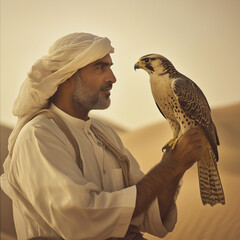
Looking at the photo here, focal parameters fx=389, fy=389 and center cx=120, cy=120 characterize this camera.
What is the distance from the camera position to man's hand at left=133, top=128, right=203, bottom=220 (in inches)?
73.1

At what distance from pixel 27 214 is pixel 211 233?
3.95 m

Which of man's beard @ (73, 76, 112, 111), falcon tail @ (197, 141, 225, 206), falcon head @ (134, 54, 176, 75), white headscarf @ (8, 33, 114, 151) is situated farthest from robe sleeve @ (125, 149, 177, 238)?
white headscarf @ (8, 33, 114, 151)

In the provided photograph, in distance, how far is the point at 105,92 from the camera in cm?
216

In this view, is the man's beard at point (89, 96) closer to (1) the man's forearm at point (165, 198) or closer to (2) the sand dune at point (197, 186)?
(1) the man's forearm at point (165, 198)

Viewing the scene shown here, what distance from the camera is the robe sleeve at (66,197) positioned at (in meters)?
1.75

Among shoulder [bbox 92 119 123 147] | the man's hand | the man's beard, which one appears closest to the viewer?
the man's hand

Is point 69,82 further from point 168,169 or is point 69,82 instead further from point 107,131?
point 168,169

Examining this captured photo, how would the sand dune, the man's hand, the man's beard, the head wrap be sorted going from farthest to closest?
1. the sand dune
2. the man's beard
3. the head wrap
4. the man's hand

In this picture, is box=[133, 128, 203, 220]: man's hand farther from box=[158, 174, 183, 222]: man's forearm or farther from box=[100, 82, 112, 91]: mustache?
box=[100, 82, 112, 91]: mustache

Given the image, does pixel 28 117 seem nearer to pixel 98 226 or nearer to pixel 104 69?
pixel 104 69

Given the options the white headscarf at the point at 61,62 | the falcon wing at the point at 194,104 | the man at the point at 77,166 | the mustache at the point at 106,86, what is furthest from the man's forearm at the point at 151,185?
the white headscarf at the point at 61,62

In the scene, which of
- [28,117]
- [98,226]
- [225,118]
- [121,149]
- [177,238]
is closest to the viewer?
[98,226]

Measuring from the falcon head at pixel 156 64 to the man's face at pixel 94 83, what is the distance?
22cm

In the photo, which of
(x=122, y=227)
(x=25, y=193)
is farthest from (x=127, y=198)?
(x=25, y=193)
